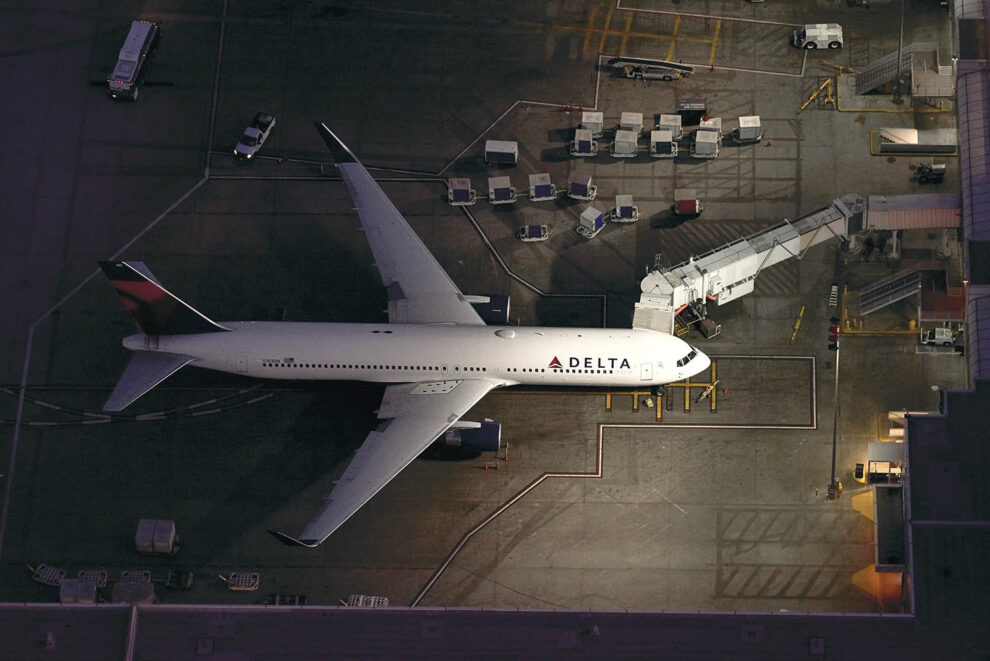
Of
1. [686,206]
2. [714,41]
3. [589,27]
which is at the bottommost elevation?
[686,206]

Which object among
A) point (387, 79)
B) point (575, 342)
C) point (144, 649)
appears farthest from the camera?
point (387, 79)

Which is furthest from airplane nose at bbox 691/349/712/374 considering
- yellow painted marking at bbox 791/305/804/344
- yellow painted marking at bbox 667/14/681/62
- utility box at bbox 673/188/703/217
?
yellow painted marking at bbox 667/14/681/62

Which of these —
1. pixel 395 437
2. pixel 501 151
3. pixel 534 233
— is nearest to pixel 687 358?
pixel 534 233

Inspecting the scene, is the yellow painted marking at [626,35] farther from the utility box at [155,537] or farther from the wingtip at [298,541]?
the utility box at [155,537]

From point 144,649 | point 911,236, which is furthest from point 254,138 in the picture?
point 911,236

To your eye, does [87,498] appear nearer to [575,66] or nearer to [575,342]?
[575,342]

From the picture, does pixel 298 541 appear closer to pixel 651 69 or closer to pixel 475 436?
pixel 475 436

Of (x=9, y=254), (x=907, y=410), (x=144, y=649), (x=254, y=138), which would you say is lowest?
(x=144, y=649)

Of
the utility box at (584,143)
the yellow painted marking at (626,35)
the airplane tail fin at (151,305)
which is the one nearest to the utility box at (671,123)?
the utility box at (584,143)
